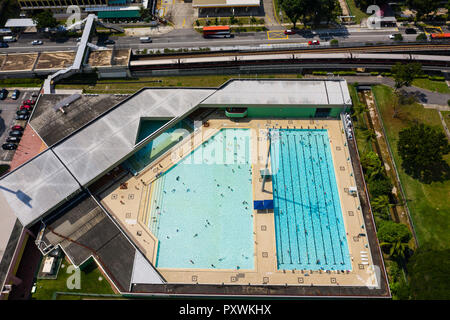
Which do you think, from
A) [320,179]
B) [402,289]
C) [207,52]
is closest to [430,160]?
[320,179]

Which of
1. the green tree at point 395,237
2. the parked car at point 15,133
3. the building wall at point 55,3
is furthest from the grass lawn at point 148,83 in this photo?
the green tree at point 395,237

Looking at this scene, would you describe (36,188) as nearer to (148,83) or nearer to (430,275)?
(148,83)

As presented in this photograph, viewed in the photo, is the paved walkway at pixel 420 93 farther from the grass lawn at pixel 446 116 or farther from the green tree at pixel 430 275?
the green tree at pixel 430 275

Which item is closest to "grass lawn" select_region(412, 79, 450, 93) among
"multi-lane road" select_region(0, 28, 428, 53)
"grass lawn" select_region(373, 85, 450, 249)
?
"grass lawn" select_region(373, 85, 450, 249)

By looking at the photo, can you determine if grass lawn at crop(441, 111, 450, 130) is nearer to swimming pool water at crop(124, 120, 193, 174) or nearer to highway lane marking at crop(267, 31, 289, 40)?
highway lane marking at crop(267, 31, 289, 40)

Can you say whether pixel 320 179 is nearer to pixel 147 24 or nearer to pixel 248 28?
pixel 248 28

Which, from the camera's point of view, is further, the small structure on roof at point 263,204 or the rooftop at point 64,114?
the rooftop at point 64,114
